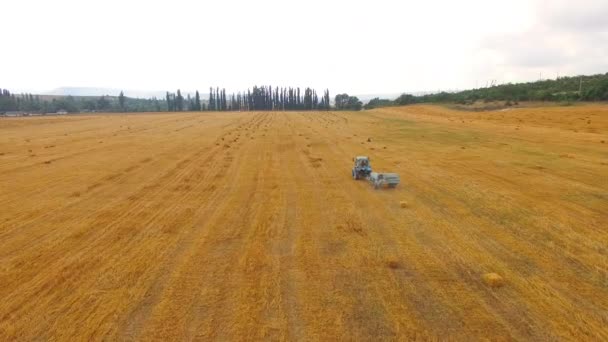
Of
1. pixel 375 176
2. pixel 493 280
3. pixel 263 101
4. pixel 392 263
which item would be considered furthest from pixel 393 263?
pixel 263 101

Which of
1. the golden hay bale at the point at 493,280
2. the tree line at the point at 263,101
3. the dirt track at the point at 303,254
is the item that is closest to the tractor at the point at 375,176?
the dirt track at the point at 303,254

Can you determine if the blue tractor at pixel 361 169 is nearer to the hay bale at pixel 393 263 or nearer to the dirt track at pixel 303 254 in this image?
the dirt track at pixel 303 254

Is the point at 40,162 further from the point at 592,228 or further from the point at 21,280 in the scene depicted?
the point at 592,228

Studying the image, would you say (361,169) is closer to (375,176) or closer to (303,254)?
(375,176)

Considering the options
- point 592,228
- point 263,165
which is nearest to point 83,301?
point 592,228

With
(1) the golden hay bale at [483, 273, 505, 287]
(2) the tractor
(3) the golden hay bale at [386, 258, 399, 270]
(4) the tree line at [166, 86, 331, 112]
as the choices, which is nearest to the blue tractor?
(2) the tractor
